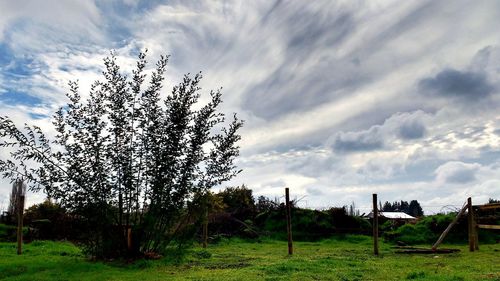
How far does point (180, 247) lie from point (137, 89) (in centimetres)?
752

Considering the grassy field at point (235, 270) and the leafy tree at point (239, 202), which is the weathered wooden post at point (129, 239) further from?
the leafy tree at point (239, 202)

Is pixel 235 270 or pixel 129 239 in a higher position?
pixel 129 239

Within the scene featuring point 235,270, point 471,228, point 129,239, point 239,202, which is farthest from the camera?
point 239,202

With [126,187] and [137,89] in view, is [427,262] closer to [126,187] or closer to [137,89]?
[126,187]

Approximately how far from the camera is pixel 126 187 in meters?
20.3

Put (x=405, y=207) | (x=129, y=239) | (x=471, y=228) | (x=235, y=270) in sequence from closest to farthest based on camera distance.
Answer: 1. (x=235, y=270)
2. (x=129, y=239)
3. (x=471, y=228)
4. (x=405, y=207)

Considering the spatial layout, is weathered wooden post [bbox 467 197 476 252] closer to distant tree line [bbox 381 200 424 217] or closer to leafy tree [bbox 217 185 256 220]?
leafy tree [bbox 217 185 256 220]

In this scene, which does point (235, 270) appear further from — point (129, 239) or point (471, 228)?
point (471, 228)

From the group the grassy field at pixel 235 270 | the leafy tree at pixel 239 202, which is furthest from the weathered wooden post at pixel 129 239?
the leafy tree at pixel 239 202

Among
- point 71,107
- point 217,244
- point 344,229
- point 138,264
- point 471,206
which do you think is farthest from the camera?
point 344,229

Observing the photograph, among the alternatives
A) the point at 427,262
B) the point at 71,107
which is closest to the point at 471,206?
the point at 427,262

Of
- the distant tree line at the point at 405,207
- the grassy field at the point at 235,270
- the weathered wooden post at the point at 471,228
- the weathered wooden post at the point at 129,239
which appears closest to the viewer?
the grassy field at the point at 235,270

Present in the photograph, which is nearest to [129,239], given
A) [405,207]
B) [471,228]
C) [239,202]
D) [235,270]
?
[235,270]

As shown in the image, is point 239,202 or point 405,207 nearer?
point 239,202
